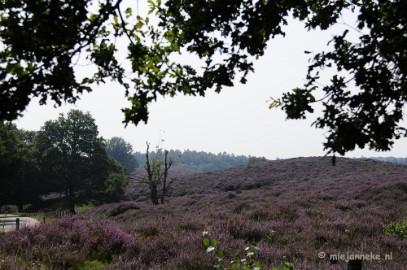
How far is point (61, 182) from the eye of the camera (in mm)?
48656

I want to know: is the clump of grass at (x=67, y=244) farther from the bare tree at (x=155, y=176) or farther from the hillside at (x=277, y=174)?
the hillside at (x=277, y=174)

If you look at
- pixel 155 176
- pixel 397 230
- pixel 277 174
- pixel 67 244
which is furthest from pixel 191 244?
pixel 277 174

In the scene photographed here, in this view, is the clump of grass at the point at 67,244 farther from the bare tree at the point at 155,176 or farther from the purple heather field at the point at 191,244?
the bare tree at the point at 155,176

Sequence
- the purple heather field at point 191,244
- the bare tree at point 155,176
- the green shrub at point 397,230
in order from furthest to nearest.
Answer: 1. the bare tree at point 155,176
2. the green shrub at point 397,230
3. the purple heather field at point 191,244

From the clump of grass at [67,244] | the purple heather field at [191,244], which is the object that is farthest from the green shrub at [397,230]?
the clump of grass at [67,244]

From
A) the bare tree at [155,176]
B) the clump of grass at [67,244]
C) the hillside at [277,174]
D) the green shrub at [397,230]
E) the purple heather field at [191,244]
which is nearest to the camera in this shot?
the purple heather field at [191,244]

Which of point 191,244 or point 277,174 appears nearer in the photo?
point 191,244

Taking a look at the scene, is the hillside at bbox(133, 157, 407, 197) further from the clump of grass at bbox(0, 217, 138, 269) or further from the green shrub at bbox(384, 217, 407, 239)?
the clump of grass at bbox(0, 217, 138, 269)

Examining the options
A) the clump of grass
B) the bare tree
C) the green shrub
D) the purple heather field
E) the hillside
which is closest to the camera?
the purple heather field

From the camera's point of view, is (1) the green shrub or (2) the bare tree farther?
(2) the bare tree

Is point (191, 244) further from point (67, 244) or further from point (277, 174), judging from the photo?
point (277, 174)

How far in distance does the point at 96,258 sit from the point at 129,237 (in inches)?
37.4

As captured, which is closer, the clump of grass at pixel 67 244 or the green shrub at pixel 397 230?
the clump of grass at pixel 67 244

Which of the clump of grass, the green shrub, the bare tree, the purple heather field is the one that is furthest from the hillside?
the clump of grass
